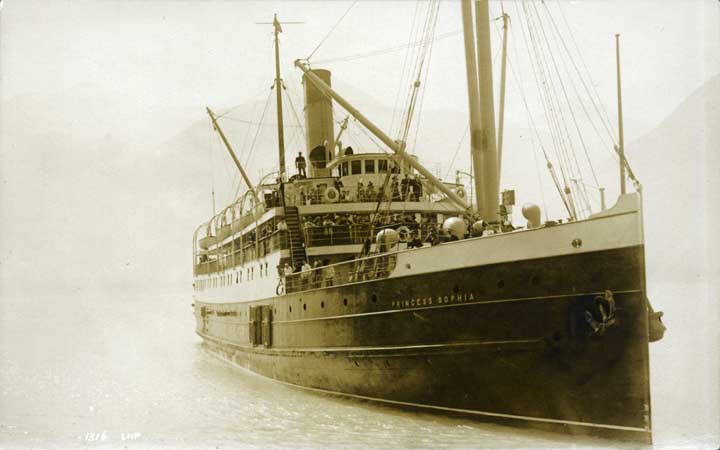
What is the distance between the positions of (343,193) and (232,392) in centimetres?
675

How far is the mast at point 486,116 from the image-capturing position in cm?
1523

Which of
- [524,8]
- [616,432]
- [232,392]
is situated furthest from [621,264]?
[232,392]

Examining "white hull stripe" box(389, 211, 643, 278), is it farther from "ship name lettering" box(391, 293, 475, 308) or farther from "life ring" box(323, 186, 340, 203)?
"life ring" box(323, 186, 340, 203)

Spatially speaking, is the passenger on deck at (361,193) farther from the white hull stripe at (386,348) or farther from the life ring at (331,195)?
the white hull stripe at (386,348)

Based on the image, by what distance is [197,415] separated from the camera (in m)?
16.0

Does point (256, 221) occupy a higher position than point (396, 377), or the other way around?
point (256, 221)

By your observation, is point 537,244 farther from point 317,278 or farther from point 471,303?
point 317,278

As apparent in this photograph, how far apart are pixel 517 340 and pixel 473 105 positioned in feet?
19.8

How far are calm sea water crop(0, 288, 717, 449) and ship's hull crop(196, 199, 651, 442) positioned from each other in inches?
19.4

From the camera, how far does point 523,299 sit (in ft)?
39.7

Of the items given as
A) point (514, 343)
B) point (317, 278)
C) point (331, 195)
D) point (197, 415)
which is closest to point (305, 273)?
point (317, 278)

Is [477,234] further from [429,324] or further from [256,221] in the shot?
[256,221]

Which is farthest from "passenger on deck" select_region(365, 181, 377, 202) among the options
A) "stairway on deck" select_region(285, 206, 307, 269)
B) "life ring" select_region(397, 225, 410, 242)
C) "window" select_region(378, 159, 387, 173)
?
"life ring" select_region(397, 225, 410, 242)

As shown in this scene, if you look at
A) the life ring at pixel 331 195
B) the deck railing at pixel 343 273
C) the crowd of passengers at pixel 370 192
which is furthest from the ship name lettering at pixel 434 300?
the life ring at pixel 331 195
